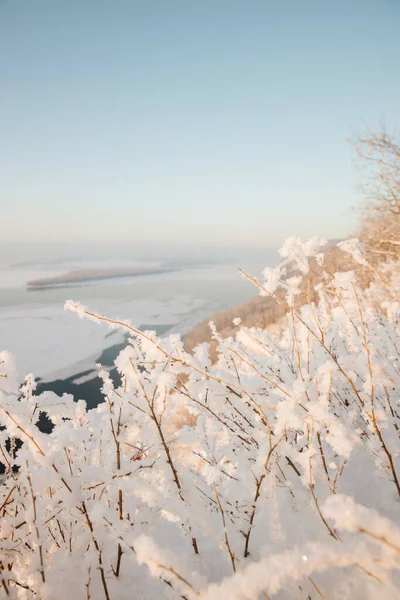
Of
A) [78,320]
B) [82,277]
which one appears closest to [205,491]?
[78,320]

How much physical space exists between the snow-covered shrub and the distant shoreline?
7347 centimetres

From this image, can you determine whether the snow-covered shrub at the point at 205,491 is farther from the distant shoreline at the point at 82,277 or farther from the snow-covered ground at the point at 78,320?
the distant shoreline at the point at 82,277

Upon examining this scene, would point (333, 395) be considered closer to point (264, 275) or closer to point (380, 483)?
point (380, 483)

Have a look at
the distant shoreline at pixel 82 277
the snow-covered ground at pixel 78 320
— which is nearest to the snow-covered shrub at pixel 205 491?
the snow-covered ground at pixel 78 320

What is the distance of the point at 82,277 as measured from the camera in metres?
89.5

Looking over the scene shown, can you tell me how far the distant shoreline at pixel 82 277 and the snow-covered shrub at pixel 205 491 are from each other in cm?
7347

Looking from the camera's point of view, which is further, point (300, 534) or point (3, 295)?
point (3, 295)

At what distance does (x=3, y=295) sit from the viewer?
55.4 metres

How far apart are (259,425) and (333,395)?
1.75ft

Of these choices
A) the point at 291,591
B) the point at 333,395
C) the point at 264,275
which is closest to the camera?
the point at 291,591

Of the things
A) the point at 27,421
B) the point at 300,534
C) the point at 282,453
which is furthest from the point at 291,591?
the point at 27,421

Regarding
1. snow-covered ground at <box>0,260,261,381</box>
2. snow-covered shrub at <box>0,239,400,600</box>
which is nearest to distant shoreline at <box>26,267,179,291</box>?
snow-covered ground at <box>0,260,261,381</box>

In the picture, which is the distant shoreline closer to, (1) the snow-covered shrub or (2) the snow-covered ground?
(2) the snow-covered ground

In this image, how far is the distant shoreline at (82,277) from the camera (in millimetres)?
72194
